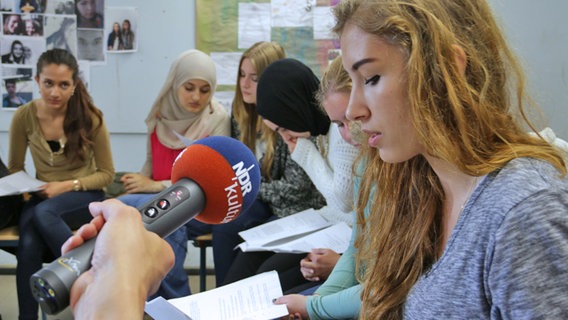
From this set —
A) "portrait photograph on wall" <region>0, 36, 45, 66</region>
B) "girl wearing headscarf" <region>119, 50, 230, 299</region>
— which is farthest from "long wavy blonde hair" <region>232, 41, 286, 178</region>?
"portrait photograph on wall" <region>0, 36, 45, 66</region>

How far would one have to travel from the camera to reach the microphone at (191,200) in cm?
56

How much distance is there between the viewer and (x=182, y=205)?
2.48 feet

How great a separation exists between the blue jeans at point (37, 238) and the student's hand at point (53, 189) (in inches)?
1.8

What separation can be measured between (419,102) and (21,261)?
7.12 ft

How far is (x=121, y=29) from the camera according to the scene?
3459 millimetres

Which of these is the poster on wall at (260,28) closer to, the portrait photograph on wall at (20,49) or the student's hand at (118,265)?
the portrait photograph on wall at (20,49)

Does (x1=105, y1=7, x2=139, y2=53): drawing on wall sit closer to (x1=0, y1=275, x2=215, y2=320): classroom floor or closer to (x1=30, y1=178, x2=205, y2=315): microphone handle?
(x1=0, y1=275, x2=215, y2=320): classroom floor

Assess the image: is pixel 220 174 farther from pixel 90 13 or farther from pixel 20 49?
pixel 20 49

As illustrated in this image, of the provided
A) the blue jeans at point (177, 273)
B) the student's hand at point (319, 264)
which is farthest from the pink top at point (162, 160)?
the student's hand at point (319, 264)

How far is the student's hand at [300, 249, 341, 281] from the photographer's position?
1688 millimetres

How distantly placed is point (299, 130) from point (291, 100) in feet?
0.37

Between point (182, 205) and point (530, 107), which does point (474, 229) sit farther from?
point (182, 205)

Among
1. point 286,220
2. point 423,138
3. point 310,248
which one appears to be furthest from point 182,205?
point 286,220

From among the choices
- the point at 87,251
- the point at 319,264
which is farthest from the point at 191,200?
the point at 319,264
